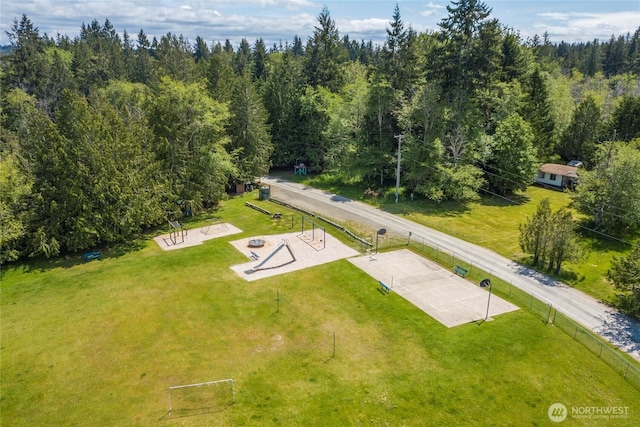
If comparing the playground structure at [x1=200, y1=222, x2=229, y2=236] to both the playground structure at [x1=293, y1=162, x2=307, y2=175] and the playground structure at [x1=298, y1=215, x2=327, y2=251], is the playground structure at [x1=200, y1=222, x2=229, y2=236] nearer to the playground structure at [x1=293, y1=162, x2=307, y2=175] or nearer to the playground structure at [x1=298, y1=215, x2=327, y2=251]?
the playground structure at [x1=298, y1=215, x2=327, y2=251]

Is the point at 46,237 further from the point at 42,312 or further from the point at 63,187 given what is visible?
the point at 42,312

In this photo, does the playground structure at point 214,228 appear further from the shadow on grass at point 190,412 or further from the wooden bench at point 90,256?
the shadow on grass at point 190,412

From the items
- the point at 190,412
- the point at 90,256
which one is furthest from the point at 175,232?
the point at 190,412

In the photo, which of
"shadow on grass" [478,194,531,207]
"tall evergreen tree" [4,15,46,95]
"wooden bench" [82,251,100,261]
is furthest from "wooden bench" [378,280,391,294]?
"tall evergreen tree" [4,15,46,95]

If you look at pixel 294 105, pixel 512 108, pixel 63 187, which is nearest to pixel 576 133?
pixel 512 108

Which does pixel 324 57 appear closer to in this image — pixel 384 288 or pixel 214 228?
pixel 214 228
